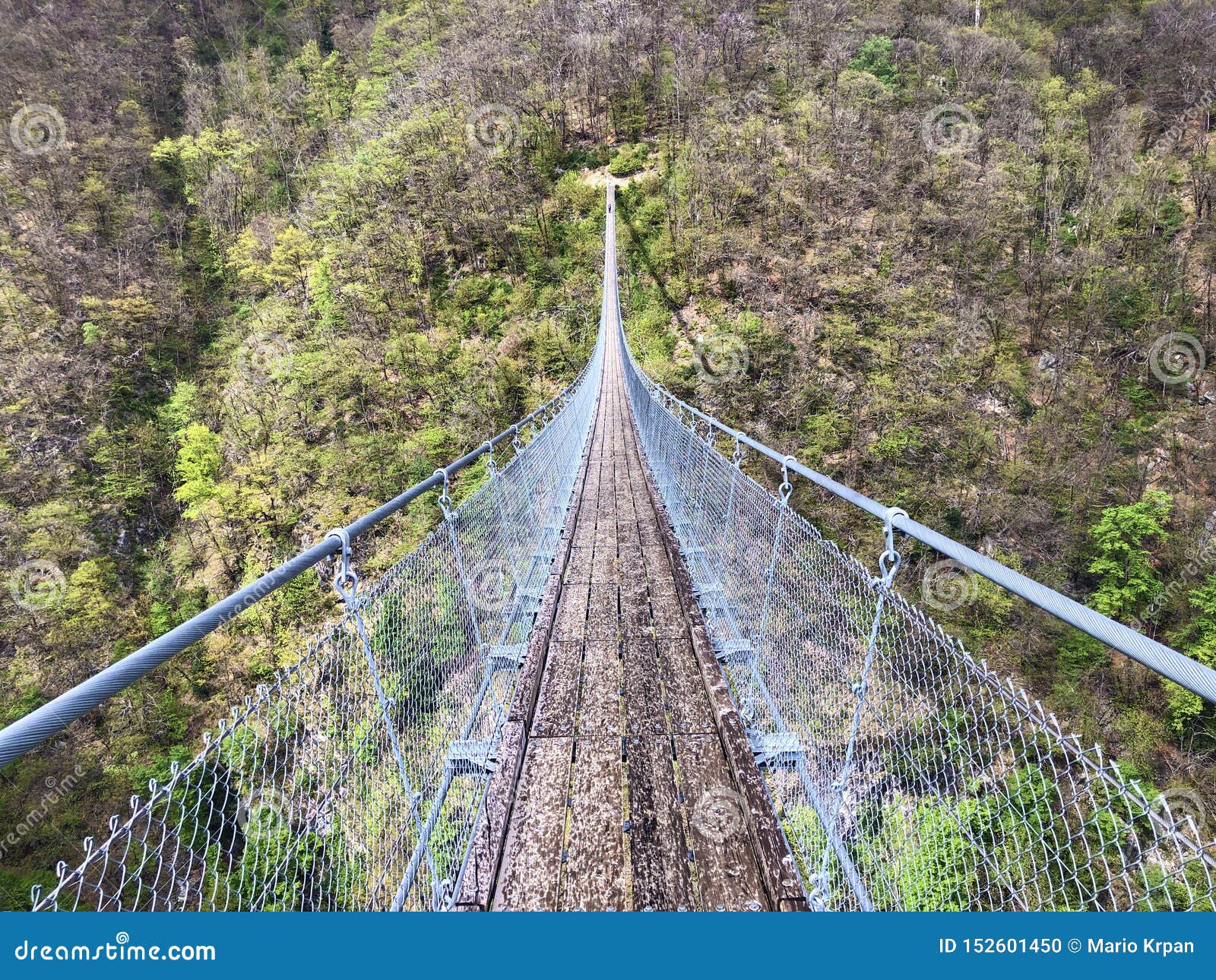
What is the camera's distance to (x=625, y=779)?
2.25 m

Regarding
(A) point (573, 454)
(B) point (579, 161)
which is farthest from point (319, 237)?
(A) point (573, 454)

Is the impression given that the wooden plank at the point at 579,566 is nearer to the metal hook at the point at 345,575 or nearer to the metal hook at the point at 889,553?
the metal hook at the point at 345,575

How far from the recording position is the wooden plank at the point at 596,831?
6.01ft

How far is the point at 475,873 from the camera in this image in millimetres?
1852

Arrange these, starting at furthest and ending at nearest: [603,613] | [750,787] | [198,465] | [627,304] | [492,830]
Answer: [627,304] → [198,465] → [603,613] → [750,787] → [492,830]

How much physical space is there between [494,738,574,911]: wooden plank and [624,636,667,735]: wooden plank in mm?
343

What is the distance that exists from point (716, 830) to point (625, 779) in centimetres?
41

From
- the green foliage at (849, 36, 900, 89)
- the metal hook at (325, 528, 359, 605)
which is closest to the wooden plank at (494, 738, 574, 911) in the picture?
the metal hook at (325, 528, 359, 605)

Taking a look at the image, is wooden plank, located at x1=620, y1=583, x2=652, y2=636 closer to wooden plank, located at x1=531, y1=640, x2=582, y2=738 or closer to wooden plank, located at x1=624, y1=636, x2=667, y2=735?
wooden plank, located at x1=624, y1=636, x2=667, y2=735

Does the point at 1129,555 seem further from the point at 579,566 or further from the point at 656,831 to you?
the point at 656,831

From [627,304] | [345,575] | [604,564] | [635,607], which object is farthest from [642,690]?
[627,304]

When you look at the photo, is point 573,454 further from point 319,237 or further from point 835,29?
point 835,29

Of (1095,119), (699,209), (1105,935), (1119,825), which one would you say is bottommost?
(1105,935)

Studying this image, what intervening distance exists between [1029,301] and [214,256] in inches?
1379
